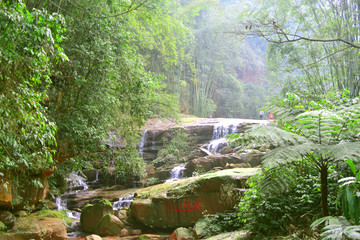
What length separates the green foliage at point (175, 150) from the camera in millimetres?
13688

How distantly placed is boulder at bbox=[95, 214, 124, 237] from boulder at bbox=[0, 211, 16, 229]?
2.06m

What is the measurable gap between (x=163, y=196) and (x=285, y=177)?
14.9 ft

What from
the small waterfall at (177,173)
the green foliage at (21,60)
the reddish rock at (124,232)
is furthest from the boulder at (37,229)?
the small waterfall at (177,173)

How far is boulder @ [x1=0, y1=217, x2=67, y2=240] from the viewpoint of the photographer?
5380 millimetres

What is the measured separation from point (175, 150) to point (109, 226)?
284 inches

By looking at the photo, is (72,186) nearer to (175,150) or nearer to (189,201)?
(175,150)

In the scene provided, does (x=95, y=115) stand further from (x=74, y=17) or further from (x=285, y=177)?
(x=285, y=177)

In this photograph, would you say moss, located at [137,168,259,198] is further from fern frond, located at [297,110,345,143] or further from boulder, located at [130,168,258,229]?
fern frond, located at [297,110,345,143]

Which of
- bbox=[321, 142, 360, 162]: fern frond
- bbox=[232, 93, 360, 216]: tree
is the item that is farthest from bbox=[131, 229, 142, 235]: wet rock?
bbox=[321, 142, 360, 162]: fern frond

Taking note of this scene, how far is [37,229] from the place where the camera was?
18.7ft

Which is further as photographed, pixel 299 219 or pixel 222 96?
pixel 222 96

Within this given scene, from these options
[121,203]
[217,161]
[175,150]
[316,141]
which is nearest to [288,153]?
[316,141]

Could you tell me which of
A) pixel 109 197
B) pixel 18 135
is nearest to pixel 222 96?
pixel 109 197

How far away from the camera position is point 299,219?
298cm
